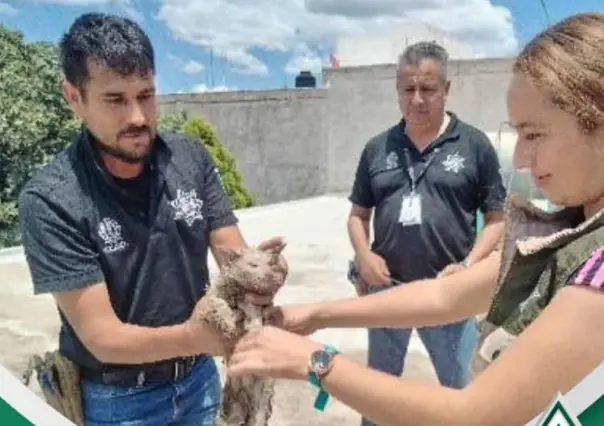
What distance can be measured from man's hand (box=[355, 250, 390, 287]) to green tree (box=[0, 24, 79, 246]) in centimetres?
152

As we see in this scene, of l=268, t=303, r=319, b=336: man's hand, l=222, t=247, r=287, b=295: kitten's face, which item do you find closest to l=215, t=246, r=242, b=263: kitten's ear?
l=222, t=247, r=287, b=295: kitten's face

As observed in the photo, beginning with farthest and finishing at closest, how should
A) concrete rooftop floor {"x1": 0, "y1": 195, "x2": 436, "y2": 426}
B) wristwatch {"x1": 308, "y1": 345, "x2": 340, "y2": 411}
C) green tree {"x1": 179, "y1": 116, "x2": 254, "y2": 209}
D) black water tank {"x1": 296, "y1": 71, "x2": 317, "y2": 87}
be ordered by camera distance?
black water tank {"x1": 296, "y1": 71, "x2": 317, "y2": 87}
green tree {"x1": 179, "y1": 116, "x2": 254, "y2": 209}
concrete rooftop floor {"x1": 0, "y1": 195, "x2": 436, "y2": 426}
wristwatch {"x1": 308, "y1": 345, "x2": 340, "y2": 411}

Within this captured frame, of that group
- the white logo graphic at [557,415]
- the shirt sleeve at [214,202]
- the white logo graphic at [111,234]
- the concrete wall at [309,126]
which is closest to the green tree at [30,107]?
the shirt sleeve at [214,202]

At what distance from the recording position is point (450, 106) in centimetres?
703

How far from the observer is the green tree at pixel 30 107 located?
122 inches

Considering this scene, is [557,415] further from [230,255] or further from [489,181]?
[489,181]

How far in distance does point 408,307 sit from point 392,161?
919mm

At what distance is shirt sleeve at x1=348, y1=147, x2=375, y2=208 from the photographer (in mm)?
2121

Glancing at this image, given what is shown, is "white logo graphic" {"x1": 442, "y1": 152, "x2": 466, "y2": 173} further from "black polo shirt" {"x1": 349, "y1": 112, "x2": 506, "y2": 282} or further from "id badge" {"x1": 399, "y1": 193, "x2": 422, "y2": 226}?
"id badge" {"x1": 399, "y1": 193, "x2": 422, "y2": 226}

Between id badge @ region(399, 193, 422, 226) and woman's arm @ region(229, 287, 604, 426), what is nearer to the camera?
woman's arm @ region(229, 287, 604, 426)

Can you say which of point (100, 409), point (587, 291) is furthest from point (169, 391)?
point (587, 291)

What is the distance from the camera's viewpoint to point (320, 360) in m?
0.86

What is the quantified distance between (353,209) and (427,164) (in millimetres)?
289

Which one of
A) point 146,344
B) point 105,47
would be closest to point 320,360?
point 146,344
